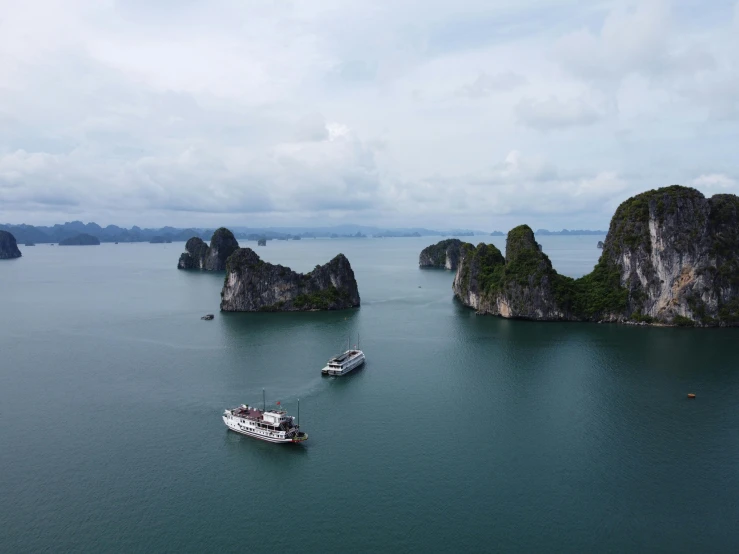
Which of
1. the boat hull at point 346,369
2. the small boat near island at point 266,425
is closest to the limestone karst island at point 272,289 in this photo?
the boat hull at point 346,369

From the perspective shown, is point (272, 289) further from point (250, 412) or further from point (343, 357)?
point (250, 412)

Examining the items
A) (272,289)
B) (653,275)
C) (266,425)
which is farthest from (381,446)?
(653,275)

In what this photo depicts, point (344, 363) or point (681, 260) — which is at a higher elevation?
point (681, 260)

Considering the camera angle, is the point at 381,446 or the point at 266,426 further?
the point at 266,426

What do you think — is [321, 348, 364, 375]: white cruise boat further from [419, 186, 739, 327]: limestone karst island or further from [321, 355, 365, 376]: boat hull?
[419, 186, 739, 327]: limestone karst island

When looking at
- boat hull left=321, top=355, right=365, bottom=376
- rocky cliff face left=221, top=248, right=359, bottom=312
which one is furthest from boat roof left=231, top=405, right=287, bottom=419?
rocky cliff face left=221, top=248, right=359, bottom=312

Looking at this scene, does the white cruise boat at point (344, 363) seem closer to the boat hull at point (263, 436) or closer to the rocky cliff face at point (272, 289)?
the boat hull at point (263, 436)

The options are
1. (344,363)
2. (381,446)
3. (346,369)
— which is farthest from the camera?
(344,363)

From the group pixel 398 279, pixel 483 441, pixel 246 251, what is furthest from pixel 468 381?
pixel 398 279
